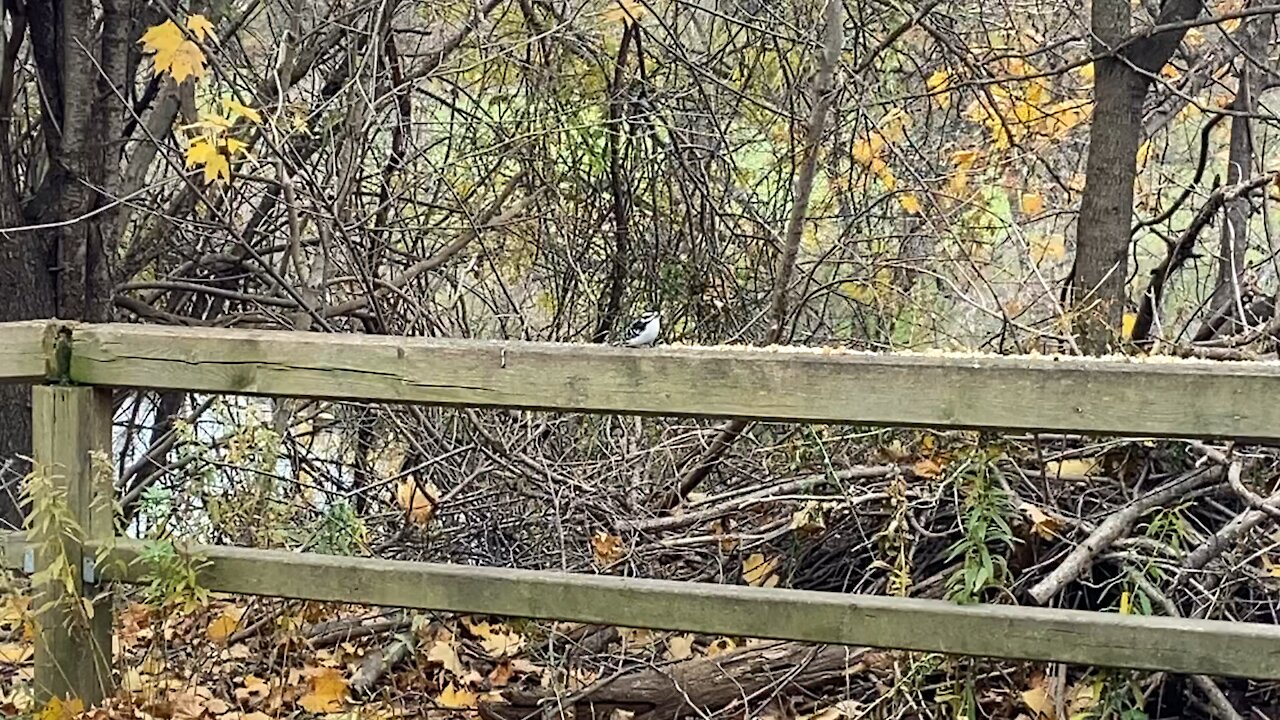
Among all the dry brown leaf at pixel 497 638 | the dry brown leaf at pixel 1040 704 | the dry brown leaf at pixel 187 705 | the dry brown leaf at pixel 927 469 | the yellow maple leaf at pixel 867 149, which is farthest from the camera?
the yellow maple leaf at pixel 867 149

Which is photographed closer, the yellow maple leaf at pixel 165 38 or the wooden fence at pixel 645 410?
the wooden fence at pixel 645 410

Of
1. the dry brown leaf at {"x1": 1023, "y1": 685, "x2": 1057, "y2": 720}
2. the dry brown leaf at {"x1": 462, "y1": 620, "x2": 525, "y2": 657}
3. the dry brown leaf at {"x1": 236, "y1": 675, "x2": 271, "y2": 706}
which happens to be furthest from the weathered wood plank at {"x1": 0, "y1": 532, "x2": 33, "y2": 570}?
the dry brown leaf at {"x1": 1023, "y1": 685, "x2": 1057, "y2": 720}

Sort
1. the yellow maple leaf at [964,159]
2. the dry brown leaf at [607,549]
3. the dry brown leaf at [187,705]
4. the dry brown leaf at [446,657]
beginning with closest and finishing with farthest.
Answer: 1. the dry brown leaf at [187,705]
2. the dry brown leaf at [446,657]
3. the dry brown leaf at [607,549]
4. the yellow maple leaf at [964,159]

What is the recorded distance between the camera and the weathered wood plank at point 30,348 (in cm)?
304

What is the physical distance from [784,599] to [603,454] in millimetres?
2125

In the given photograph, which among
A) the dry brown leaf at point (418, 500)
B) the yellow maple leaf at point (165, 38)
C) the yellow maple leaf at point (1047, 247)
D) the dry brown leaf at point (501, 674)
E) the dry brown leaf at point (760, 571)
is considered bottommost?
the dry brown leaf at point (501, 674)

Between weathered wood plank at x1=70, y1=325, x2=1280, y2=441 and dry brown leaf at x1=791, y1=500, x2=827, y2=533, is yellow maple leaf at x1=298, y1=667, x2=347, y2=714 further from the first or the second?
dry brown leaf at x1=791, y1=500, x2=827, y2=533

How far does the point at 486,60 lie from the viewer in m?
5.79

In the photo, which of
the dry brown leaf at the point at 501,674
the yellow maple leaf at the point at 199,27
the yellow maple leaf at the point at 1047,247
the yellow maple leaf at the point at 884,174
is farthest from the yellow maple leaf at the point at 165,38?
the yellow maple leaf at the point at 1047,247

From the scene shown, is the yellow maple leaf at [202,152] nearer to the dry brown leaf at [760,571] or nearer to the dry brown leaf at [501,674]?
the dry brown leaf at [501,674]

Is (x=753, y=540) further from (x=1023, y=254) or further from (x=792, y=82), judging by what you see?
(x=792, y=82)

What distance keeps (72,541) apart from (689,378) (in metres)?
1.54

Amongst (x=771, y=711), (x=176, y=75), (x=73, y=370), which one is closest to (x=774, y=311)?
(x=771, y=711)

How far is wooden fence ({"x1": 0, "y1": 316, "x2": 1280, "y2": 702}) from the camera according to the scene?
8.48ft
